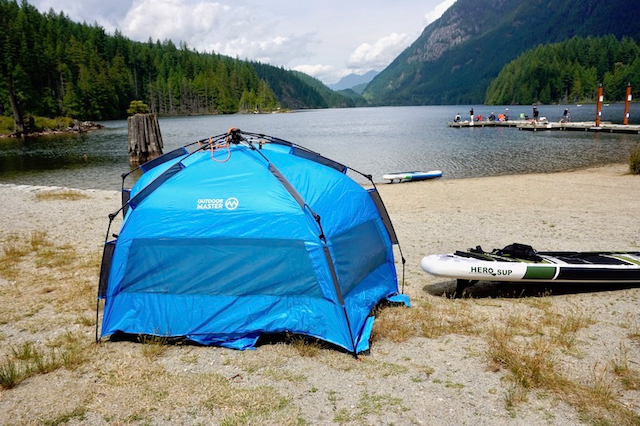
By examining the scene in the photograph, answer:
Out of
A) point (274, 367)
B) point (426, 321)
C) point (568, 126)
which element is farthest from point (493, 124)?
point (274, 367)

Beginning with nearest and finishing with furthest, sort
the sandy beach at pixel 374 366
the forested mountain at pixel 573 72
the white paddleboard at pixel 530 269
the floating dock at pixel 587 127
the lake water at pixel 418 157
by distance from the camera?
the sandy beach at pixel 374 366
the white paddleboard at pixel 530 269
the lake water at pixel 418 157
the floating dock at pixel 587 127
the forested mountain at pixel 573 72

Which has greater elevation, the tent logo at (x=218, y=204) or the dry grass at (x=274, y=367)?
the tent logo at (x=218, y=204)

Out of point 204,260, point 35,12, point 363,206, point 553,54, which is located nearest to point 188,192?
point 204,260

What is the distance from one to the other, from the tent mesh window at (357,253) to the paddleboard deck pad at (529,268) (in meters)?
0.92

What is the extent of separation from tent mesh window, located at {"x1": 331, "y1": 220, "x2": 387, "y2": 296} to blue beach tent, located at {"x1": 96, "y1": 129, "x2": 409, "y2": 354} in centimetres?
3

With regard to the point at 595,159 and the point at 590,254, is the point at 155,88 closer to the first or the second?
the point at 595,159

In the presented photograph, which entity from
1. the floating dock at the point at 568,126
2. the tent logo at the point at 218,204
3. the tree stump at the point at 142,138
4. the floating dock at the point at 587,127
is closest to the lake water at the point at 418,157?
the tree stump at the point at 142,138

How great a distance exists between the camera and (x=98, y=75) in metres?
107

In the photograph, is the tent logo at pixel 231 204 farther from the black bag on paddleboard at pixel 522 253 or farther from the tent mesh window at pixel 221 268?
the black bag on paddleboard at pixel 522 253

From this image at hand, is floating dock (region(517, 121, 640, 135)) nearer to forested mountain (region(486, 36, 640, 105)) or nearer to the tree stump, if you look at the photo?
the tree stump

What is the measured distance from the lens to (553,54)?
15662cm

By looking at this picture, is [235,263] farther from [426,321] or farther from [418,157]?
[418,157]

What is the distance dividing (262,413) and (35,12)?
150464mm

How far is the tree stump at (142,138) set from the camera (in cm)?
2976
